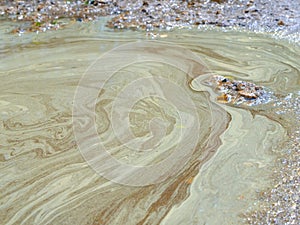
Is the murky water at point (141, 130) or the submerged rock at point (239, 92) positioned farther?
the submerged rock at point (239, 92)

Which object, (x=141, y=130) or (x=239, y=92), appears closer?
(x=141, y=130)

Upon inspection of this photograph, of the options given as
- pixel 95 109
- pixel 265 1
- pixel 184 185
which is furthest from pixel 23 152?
pixel 265 1

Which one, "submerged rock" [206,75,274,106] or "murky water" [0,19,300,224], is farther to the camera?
"submerged rock" [206,75,274,106]

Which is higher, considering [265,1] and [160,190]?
[265,1]

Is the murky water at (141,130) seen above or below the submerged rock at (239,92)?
below

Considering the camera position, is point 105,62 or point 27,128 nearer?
point 27,128

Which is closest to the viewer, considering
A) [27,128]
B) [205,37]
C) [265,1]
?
[27,128]

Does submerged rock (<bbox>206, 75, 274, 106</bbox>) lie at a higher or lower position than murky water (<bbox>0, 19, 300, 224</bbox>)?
higher

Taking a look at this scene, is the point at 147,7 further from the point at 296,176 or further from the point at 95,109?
the point at 296,176
